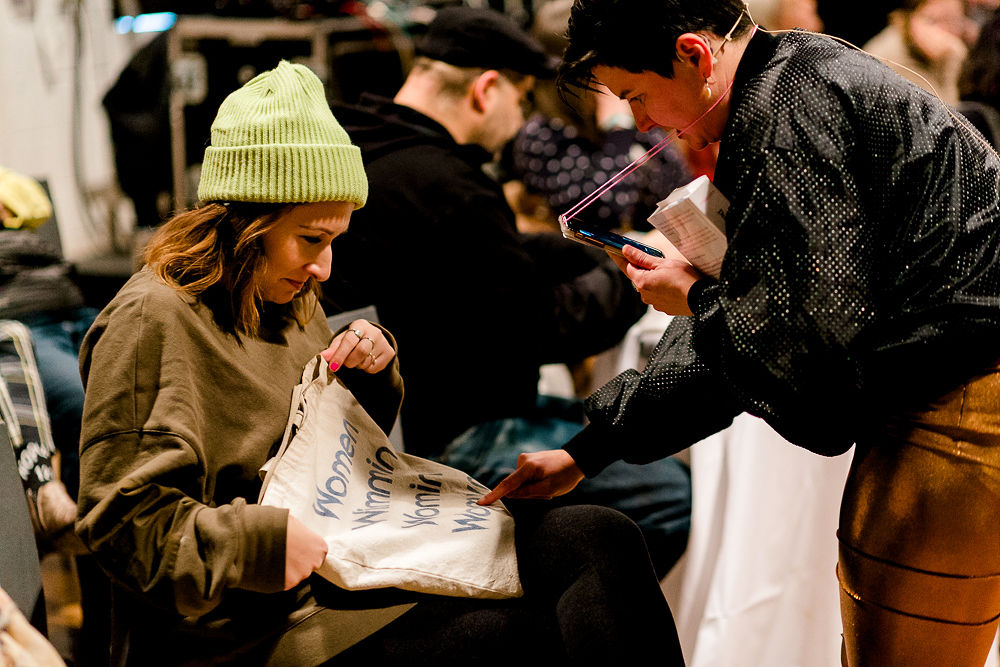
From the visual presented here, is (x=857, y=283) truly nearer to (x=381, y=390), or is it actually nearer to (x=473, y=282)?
(x=381, y=390)

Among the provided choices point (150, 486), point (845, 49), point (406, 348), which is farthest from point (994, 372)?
point (150, 486)

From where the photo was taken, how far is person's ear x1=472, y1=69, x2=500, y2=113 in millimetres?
1976

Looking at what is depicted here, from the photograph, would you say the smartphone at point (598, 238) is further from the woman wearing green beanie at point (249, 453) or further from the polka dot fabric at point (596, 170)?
the polka dot fabric at point (596, 170)

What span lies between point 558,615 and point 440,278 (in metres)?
0.68

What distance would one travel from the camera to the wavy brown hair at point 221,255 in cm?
110

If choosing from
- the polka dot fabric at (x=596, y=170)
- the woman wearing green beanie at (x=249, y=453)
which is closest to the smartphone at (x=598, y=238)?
the woman wearing green beanie at (x=249, y=453)

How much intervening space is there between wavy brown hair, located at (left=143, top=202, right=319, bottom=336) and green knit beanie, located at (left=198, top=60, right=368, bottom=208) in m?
0.03

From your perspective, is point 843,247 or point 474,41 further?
point 474,41

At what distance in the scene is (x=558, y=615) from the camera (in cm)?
124

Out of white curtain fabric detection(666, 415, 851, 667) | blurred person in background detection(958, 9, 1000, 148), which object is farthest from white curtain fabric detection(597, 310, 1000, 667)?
blurred person in background detection(958, 9, 1000, 148)

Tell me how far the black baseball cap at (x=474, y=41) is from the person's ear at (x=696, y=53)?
0.92 metres

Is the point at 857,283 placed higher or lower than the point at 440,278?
higher

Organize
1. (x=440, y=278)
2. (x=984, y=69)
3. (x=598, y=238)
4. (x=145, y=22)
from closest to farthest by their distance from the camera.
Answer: (x=598, y=238) → (x=440, y=278) → (x=984, y=69) → (x=145, y=22)

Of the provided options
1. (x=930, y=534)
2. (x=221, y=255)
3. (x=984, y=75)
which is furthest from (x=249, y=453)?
(x=984, y=75)
